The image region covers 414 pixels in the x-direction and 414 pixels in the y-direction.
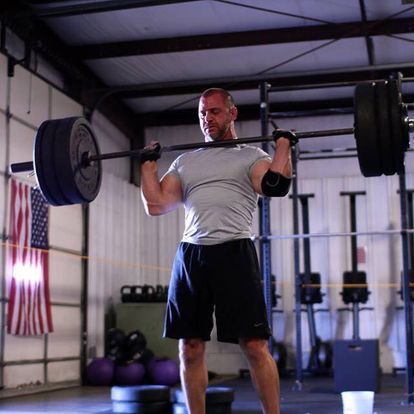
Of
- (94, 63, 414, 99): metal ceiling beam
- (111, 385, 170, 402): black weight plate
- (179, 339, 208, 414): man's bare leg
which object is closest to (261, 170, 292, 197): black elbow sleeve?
(179, 339, 208, 414): man's bare leg

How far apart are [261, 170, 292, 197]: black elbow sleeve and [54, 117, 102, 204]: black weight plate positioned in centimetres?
78

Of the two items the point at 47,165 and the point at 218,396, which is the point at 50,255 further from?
the point at 47,165

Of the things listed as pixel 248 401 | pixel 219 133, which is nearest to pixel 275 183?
pixel 219 133

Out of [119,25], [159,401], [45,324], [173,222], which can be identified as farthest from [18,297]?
[173,222]

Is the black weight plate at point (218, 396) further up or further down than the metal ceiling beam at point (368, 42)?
further down

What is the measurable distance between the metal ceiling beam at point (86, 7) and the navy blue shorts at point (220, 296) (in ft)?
10.5

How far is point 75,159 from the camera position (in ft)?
8.66

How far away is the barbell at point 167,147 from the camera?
91.5 inches

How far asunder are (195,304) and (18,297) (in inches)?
126

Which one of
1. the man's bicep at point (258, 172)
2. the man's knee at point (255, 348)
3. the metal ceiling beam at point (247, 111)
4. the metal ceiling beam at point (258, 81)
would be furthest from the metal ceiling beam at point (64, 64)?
the man's knee at point (255, 348)

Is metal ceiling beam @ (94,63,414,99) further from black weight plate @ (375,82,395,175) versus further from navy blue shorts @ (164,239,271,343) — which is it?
navy blue shorts @ (164,239,271,343)

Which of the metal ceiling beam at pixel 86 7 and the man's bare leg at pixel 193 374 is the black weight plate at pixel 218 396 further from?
the metal ceiling beam at pixel 86 7

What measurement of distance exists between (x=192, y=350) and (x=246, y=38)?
4.13m

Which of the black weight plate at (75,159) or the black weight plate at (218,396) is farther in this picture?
the black weight plate at (218,396)
